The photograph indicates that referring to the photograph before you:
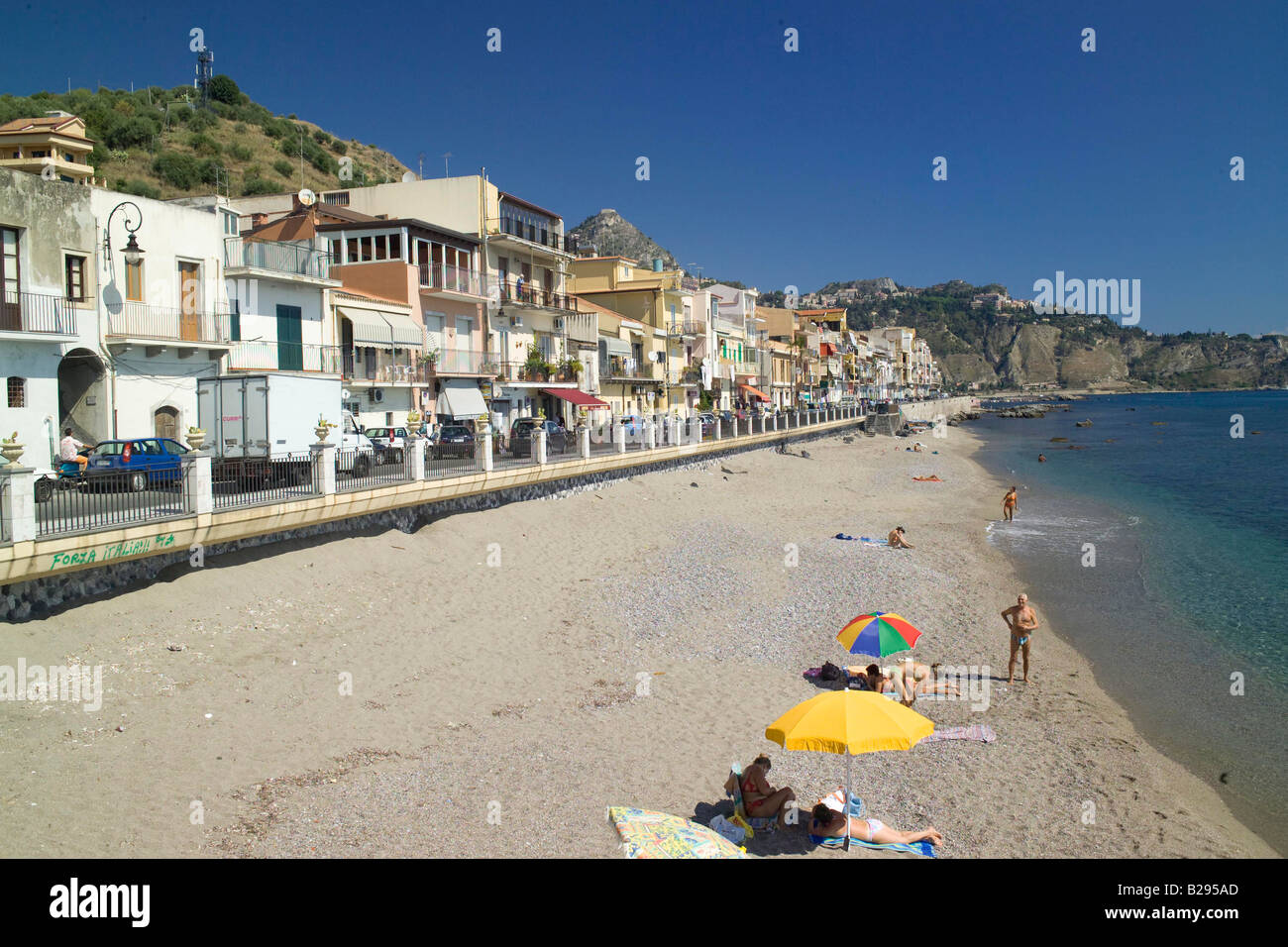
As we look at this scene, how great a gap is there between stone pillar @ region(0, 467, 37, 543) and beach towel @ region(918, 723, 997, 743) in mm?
11983

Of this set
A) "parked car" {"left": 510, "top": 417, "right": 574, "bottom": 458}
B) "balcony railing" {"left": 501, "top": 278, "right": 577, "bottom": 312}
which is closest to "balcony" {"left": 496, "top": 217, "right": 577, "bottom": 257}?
"balcony railing" {"left": 501, "top": 278, "right": 577, "bottom": 312}

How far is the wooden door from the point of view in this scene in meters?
21.2

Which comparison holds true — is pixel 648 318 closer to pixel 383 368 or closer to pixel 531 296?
pixel 531 296

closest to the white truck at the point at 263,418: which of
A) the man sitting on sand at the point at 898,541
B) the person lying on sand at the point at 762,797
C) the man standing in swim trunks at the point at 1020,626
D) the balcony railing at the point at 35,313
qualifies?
the balcony railing at the point at 35,313

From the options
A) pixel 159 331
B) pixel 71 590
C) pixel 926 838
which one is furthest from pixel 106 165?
pixel 926 838

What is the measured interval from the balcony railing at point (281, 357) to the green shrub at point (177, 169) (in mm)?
46080

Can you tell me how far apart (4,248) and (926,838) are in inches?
768

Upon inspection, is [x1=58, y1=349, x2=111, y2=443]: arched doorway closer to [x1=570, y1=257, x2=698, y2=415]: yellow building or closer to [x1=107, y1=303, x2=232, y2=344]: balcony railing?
[x1=107, y1=303, x2=232, y2=344]: balcony railing

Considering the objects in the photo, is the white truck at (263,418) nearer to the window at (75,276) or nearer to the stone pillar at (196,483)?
the stone pillar at (196,483)

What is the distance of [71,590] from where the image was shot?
1170 centimetres

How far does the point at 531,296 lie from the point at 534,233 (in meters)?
3.54

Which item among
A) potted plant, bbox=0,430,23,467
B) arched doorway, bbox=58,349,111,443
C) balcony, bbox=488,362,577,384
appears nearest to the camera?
potted plant, bbox=0,430,23,467

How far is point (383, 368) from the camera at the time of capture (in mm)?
28406
